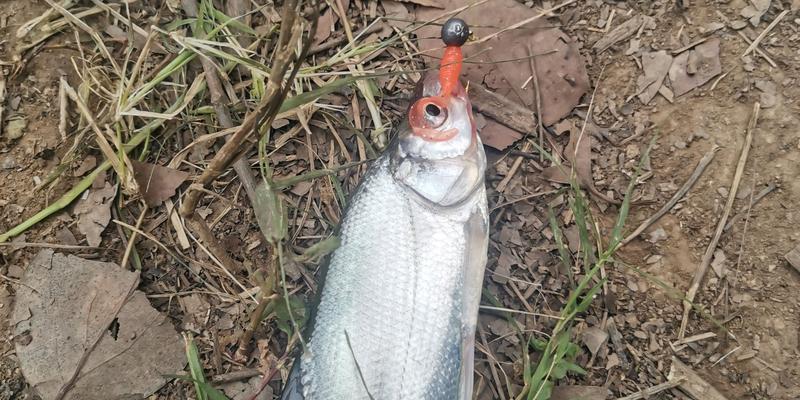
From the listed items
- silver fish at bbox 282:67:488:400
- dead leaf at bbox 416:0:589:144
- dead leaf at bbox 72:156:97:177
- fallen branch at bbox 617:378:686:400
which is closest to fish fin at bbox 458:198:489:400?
silver fish at bbox 282:67:488:400

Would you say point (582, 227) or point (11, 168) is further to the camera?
point (11, 168)

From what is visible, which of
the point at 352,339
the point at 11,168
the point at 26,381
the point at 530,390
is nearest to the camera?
the point at 352,339

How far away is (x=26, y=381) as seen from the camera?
9.62 feet

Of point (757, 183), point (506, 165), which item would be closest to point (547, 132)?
point (506, 165)

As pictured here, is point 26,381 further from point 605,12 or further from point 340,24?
point 605,12

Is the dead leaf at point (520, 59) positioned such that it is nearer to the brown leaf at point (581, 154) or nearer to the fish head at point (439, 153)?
the brown leaf at point (581, 154)

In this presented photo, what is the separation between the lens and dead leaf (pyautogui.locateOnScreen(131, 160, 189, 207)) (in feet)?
10.3

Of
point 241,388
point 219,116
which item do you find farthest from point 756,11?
point 241,388

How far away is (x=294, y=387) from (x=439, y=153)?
1.20m

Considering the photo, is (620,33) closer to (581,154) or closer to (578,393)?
(581,154)

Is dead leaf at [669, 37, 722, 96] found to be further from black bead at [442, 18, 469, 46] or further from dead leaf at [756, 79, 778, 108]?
black bead at [442, 18, 469, 46]

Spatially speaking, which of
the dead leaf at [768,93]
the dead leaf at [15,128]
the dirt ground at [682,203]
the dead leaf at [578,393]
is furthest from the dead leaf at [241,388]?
the dead leaf at [768,93]

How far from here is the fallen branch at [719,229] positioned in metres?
2.82

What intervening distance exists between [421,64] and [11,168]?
2315mm
